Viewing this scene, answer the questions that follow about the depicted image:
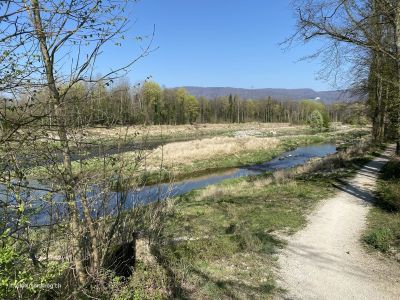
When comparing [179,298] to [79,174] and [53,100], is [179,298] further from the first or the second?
[53,100]

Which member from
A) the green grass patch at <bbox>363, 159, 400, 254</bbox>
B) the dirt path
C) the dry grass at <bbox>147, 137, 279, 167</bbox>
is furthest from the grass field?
the dry grass at <bbox>147, 137, 279, 167</bbox>

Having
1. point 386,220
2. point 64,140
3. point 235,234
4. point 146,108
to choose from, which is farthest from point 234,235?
point 64,140

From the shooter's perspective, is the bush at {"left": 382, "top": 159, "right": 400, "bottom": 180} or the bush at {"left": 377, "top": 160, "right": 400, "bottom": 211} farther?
the bush at {"left": 382, "top": 159, "right": 400, "bottom": 180}

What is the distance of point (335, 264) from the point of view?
7637 mm

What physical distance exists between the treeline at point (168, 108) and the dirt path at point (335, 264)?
4371 millimetres

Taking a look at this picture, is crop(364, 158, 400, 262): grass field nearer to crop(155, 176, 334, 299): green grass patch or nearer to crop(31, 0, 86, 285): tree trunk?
crop(155, 176, 334, 299): green grass patch

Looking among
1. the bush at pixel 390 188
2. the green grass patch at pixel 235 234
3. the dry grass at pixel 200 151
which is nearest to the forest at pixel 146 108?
the green grass patch at pixel 235 234

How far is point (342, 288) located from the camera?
6.60 metres

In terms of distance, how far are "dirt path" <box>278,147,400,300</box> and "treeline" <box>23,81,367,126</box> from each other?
437 centimetres

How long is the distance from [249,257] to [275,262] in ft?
1.95

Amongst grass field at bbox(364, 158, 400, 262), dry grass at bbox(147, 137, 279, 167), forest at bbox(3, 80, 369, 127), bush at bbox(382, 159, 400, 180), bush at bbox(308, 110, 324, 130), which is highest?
forest at bbox(3, 80, 369, 127)

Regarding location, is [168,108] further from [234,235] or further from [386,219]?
[234,235]

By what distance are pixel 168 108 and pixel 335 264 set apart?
78.8m

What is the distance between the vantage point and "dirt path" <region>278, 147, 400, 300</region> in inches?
257
